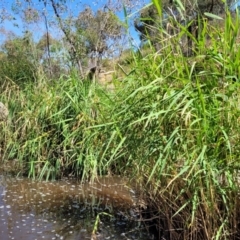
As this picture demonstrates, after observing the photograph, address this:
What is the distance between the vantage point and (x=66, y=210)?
437cm

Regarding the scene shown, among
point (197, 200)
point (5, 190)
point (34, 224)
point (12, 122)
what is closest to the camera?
point (197, 200)

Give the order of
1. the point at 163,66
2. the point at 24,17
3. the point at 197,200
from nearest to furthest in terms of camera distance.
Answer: the point at 197,200 < the point at 163,66 < the point at 24,17

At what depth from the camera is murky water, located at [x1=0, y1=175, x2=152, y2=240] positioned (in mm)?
3668

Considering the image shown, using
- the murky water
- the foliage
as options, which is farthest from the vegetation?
the foliage

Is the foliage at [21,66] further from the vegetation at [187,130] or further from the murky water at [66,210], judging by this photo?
the vegetation at [187,130]

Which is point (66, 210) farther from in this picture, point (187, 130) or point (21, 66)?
point (21, 66)

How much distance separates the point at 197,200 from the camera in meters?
2.75

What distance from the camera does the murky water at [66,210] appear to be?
3.67 m

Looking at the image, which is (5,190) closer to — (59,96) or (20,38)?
(59,96)

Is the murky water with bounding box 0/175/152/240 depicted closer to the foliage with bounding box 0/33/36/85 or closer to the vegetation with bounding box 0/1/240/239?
the vegetation with bounding box 0/1/240/239

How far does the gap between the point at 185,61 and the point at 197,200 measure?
38.4 inches

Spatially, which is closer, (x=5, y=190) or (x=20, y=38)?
(x=5, y=190)

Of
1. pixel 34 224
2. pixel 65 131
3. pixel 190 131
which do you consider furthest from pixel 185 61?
pixel 65 131

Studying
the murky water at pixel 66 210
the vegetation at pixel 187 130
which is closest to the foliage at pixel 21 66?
the murky water at pixel 66 210
